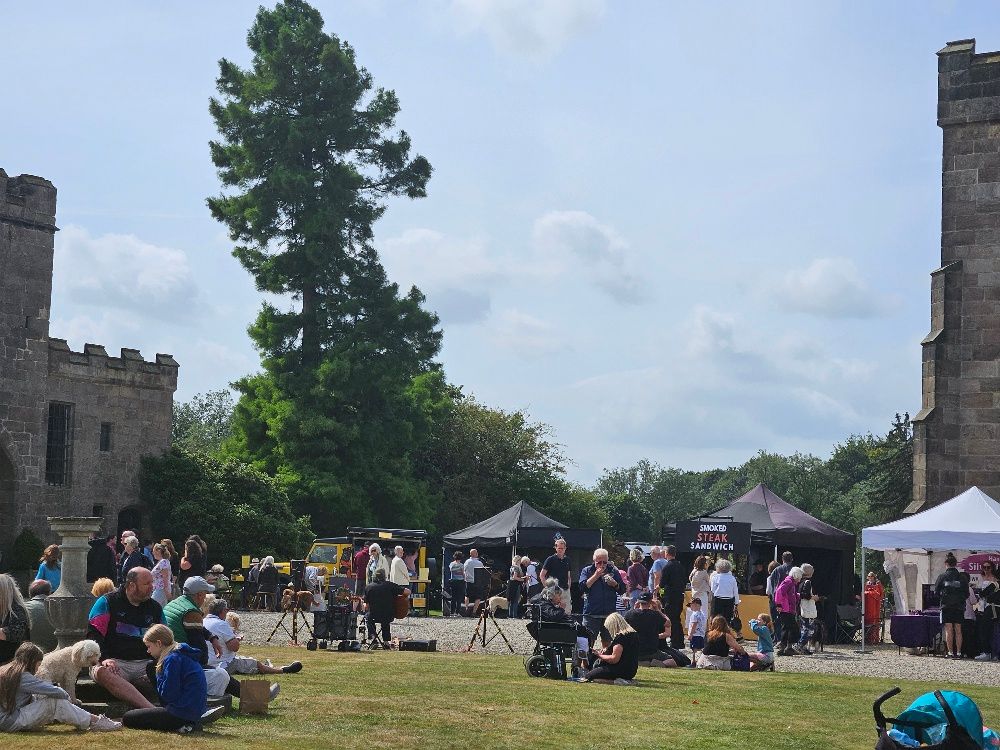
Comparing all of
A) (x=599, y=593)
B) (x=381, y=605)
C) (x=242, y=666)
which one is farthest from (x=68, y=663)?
(x=381, y=605)

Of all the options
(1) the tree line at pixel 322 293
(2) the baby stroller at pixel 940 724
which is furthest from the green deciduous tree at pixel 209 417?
(2) the baby stroller at pixel 940 724

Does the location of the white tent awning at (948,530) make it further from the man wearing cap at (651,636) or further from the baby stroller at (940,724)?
the baby stroller at (940,724)

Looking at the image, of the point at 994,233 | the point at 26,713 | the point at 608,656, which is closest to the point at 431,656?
the point at 608,656

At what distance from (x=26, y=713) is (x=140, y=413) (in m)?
31.8

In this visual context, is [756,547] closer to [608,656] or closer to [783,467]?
[608,656]

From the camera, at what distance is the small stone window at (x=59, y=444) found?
1575 inches

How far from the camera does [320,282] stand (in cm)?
5181

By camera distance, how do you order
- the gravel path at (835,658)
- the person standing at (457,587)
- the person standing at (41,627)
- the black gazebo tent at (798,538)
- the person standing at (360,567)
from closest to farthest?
the person standing at (41,627) → the gravel path at (835,658) → the black gazebo tent at (798,538) → the person standing at (360,567) → the person standing at (457,587)

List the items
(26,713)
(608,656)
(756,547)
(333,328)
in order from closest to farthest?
(26,713), (608,656), (756,547), (333,328)

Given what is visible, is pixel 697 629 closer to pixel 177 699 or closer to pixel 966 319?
pixel 966 319

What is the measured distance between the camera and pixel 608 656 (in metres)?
17.6

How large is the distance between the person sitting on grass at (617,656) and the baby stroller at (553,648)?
0.57 m

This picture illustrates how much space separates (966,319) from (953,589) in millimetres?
8394

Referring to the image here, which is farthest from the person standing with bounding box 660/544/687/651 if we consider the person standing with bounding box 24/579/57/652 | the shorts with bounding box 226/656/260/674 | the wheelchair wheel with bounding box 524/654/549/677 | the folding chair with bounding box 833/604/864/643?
the person standing with bounding box 24/579/57/652
